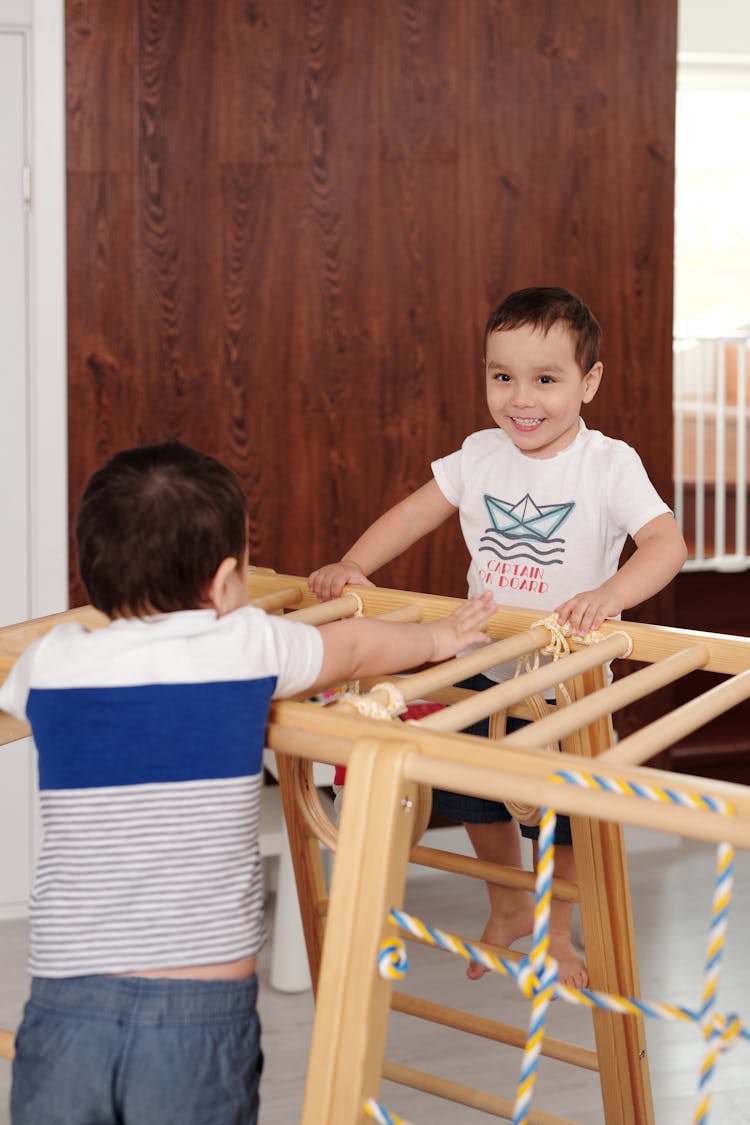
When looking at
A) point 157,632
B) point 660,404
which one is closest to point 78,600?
point 660,404

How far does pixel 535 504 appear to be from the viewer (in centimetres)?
225

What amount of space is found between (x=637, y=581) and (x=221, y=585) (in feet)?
2.42

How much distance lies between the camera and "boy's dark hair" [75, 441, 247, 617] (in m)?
1.36

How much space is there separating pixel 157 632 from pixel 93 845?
0.21 metres

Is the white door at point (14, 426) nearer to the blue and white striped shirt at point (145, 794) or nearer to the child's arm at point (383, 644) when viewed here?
the child's arm at point (383, 644)

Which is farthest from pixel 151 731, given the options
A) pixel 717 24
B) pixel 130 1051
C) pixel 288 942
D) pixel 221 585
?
pixel 717 24

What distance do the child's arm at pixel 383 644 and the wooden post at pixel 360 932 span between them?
0.24 meters

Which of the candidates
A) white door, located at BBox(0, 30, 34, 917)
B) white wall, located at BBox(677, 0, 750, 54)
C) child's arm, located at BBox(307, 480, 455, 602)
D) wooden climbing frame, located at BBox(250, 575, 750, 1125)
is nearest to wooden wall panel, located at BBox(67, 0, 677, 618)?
→ white door, located at BBox(0, 30, 34, 917)

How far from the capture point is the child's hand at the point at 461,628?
5.36ft

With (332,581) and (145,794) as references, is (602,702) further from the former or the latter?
(332,581)

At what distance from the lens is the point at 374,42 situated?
3.26 meters

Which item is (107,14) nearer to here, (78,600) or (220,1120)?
A: (78,600)

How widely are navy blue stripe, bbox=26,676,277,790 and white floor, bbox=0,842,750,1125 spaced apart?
1270mm

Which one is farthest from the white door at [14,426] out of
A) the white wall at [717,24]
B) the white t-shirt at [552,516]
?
the white wall at [717,24]
